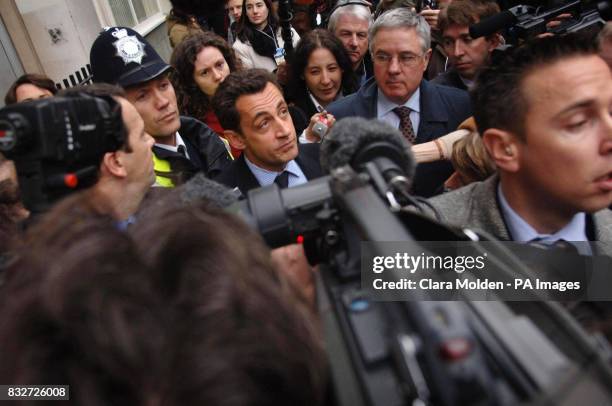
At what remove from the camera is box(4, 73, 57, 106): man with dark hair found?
8.20 feet

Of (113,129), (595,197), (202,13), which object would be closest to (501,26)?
(595,197)

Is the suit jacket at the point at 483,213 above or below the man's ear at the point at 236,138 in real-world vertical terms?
below

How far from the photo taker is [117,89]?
1.70m

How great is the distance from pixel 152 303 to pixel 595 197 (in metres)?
1.32

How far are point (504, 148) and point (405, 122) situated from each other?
107cm

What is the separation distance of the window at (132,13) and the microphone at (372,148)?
5.53m

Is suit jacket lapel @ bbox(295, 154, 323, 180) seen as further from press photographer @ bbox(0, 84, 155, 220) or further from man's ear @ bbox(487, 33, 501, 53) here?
man's ear @ bbox(487, 33, 501, 53)

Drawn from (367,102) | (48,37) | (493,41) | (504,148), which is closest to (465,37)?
(493,41)

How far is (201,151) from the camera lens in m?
2.52

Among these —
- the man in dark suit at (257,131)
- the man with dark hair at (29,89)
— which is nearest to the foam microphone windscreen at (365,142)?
the man in dark suit at (257,131)

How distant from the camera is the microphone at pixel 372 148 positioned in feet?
2.76

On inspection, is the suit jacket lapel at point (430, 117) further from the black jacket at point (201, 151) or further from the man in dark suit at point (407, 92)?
the black jacket at point (201, 151)

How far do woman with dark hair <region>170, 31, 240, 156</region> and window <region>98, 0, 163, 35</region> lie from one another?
10.5ft

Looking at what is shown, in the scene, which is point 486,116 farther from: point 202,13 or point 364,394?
point 202,13
